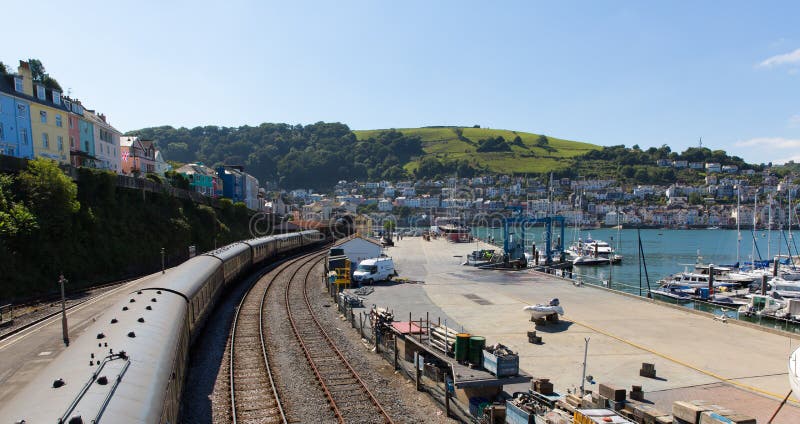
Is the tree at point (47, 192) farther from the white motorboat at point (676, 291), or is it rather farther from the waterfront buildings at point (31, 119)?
the white motorboat at point (676, 291)

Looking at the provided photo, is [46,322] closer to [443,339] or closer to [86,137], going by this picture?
[443,339]

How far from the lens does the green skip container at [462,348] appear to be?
47.4 ft

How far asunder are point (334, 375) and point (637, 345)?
13.2 metres

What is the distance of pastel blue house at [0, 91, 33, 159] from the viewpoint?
38.1 metres

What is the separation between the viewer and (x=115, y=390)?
22.9 feet

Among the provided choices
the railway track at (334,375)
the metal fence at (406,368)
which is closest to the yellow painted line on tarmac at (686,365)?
the metal fence at (406,368)

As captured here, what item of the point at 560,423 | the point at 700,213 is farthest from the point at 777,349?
the point at 700,213

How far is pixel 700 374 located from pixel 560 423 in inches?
365

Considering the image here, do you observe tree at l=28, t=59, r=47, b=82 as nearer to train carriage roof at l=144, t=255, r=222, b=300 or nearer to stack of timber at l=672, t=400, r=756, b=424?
train carriage roof at l=144, t=255, r=222, b=300

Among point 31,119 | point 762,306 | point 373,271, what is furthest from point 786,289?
point 31,119

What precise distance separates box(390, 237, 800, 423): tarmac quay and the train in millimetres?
11626

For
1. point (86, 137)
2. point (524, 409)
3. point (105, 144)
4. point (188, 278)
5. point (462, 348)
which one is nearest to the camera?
point (524, 409)

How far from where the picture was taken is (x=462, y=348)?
14.5 m

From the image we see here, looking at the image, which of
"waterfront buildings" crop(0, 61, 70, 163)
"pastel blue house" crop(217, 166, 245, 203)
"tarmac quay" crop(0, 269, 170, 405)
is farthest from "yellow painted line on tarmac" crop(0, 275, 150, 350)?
"pastel blue house" crop(217, 166, 245, 203)
